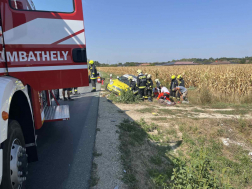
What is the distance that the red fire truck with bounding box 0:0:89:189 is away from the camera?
2.44m

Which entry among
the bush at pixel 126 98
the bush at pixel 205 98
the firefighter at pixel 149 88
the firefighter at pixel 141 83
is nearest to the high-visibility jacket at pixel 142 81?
the firefighter at pixel 141 83

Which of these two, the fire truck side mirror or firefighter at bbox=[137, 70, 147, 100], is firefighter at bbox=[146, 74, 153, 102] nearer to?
firefighter at bbox=[137, 70, 147, 100]

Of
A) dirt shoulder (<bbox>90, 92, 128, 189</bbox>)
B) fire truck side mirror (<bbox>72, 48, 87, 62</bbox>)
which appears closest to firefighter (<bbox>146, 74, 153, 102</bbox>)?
dirt shoulder (<bbox>90, 92, 128, 189</bbox>)

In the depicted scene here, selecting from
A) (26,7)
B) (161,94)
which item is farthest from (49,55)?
(161,94)

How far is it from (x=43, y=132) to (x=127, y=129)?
2.42 metres

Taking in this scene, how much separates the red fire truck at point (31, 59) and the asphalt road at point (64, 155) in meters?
0.47

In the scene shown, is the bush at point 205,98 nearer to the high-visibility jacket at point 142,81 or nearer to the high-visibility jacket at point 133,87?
the high-visibility jacket at point 142,81

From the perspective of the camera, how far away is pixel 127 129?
5219 mm

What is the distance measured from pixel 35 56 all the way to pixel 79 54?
0.75m

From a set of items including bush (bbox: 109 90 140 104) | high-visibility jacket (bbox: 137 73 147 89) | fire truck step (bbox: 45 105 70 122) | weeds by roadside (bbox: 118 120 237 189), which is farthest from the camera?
high-visibility jacket (bbox: 137 73 147 89)

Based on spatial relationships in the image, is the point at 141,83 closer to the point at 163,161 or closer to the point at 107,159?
the point at 163,161

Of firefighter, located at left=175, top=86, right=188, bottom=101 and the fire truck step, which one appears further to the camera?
firefighter, located at left=175, top=86, right=188, bottom=101

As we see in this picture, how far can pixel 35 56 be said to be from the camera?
292 cm

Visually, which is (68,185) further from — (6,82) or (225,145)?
(225,145)
